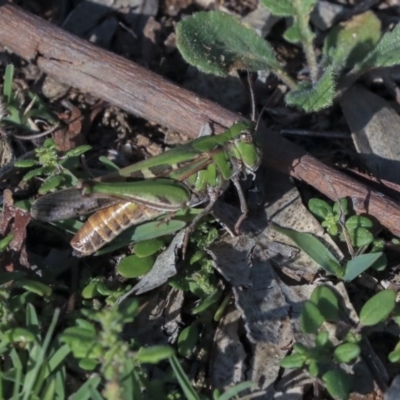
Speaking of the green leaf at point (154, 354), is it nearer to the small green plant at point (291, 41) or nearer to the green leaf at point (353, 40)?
the small green plant at point (291, 41)

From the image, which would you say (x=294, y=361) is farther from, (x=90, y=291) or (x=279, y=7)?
(x=279, y=7)

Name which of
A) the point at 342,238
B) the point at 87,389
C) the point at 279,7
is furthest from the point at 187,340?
the point at 279,7

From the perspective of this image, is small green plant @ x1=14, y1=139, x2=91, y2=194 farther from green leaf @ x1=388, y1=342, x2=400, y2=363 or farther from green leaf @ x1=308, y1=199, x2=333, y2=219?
green leaf @ x1=388, y1=342, x2=400, y2=363

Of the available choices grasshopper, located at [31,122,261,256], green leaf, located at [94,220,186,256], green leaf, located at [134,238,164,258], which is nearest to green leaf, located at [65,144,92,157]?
grasshopper, located at [31,122,261,256]

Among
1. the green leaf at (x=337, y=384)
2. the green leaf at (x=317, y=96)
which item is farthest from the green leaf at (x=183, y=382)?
the green leaf at (x=317, y=96)

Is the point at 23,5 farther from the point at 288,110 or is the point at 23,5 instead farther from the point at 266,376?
the point at 266,376
